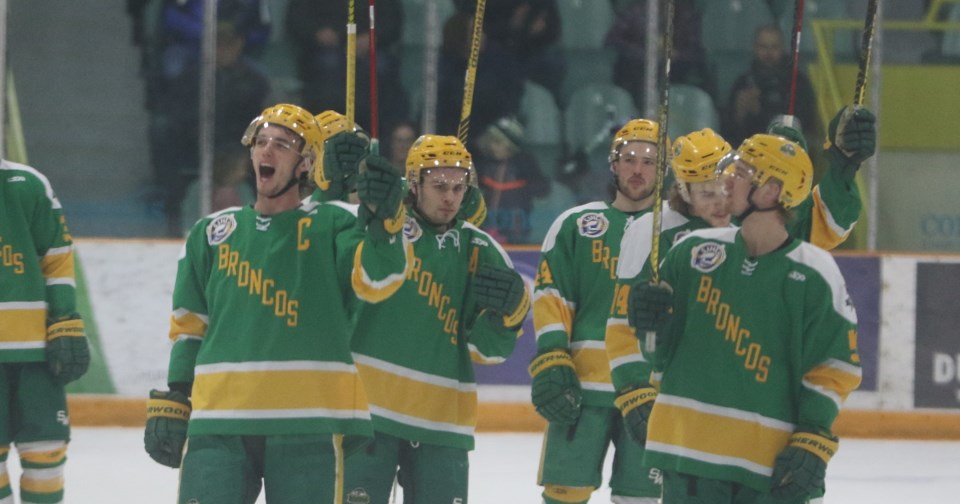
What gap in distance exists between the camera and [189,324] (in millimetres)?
3930

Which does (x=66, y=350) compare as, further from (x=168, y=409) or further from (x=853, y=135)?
(x=853, y=135)

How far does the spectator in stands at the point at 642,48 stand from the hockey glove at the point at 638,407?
16.8 feet

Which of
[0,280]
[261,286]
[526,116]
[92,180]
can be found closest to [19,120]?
[92,180]

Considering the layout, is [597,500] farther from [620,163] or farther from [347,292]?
[347,292]

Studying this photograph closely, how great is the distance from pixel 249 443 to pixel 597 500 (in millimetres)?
2908

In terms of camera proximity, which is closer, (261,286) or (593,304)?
(261,286)

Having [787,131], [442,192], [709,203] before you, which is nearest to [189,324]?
[442,192]

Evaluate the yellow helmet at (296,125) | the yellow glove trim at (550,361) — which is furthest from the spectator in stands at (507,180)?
the yellow helmet at (296,125)

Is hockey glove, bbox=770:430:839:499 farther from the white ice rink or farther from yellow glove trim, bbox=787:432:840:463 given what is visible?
the white ice rink

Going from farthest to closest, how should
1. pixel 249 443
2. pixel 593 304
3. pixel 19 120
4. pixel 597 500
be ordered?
pixel 19 120 → pixel 597 500 → pixel 593 304 → pixel 249 443

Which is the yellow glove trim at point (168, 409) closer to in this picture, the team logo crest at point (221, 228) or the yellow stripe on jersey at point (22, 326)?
the team logo crest at point (221, 228)

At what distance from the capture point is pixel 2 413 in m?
4.98

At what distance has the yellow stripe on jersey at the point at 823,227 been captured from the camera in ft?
14.4

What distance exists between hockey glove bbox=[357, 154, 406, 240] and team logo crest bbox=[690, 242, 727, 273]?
0.67m
